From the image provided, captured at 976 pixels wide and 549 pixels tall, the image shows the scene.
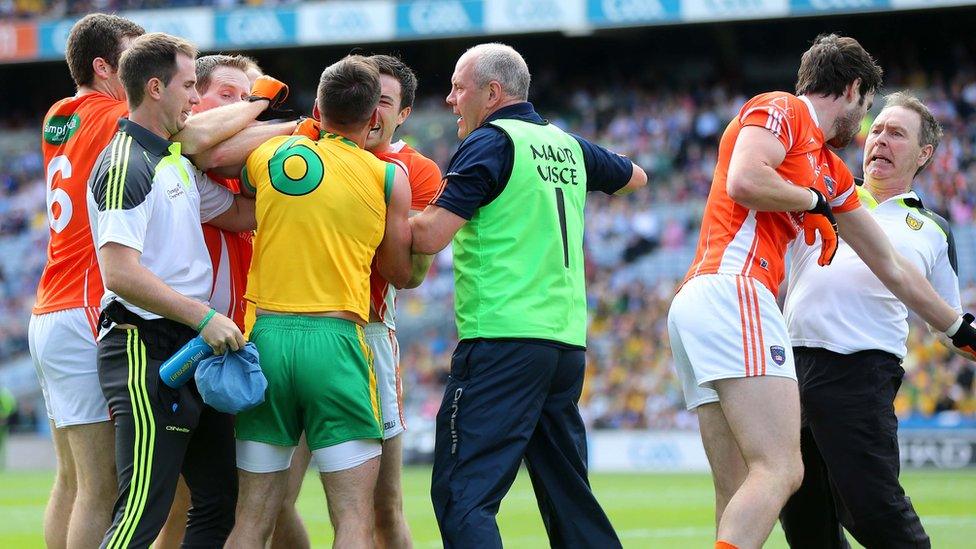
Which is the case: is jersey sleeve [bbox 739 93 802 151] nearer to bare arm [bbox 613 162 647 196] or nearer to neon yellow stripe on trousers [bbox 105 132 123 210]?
bare arm [bbox 613 162 647 196]

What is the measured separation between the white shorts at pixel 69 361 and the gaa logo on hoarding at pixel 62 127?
2.62 feet

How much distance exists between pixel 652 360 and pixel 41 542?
13038 mm

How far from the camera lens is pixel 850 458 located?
5.75 meters

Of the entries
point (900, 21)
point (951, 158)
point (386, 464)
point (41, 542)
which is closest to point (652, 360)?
point (951, 158)

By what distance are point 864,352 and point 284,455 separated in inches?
113

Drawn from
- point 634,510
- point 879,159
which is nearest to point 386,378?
point 879,159

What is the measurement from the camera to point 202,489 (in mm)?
4969

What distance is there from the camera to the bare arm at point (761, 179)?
5.07 m

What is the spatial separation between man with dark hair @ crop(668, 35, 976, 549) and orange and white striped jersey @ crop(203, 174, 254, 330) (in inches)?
77.9

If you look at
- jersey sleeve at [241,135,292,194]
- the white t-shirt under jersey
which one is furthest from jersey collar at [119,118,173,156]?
the white t-shirt under jersey

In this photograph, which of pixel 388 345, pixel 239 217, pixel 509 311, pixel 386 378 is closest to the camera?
pixel 509 311

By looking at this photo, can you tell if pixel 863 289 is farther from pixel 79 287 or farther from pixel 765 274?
pixel 79 287

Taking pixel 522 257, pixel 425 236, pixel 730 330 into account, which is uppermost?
pixel 425 236

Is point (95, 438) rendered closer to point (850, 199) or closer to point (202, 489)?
point (202, 489)
